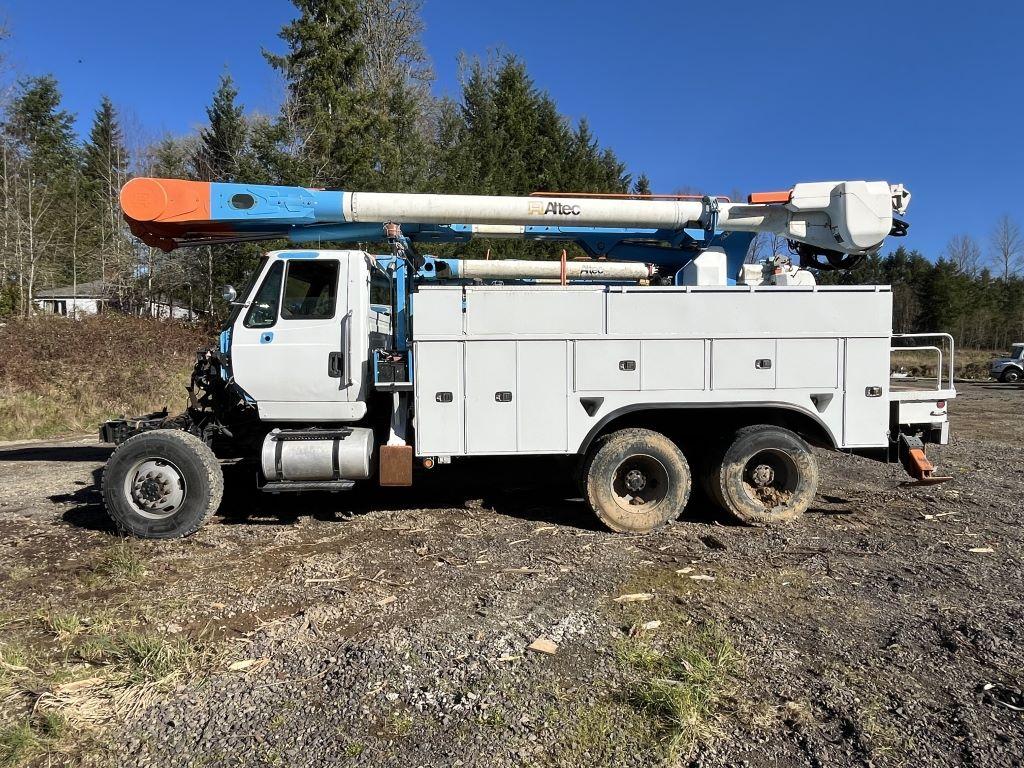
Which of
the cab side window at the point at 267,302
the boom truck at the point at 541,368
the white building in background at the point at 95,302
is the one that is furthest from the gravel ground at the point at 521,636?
the white building in background at the point at 95,302

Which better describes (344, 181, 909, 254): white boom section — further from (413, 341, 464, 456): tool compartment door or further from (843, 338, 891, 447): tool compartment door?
(413, 341, 464, 456): tool compartment door

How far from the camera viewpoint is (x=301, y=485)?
5.71 metres

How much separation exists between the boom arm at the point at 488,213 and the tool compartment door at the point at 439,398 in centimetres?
170

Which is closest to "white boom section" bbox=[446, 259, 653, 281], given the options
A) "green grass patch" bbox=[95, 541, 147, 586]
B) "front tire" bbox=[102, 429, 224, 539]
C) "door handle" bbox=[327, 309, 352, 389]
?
"door handle" bbox=[327, 309, 352, 389]

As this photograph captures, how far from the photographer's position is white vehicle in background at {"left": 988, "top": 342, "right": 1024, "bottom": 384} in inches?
1097

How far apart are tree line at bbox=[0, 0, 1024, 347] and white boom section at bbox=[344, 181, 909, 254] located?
Answer: 659 mm

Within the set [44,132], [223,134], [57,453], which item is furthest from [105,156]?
[57,453]

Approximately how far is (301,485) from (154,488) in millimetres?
1316

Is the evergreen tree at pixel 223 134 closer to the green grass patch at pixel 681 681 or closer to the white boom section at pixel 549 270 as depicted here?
the white boom section at pixel 549 270

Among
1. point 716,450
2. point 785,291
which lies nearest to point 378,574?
point 716,450

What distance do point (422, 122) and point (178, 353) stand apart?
14.7 meters

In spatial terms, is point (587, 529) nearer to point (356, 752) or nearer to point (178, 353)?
point (356, 752)

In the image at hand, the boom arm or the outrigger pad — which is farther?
the boom arm

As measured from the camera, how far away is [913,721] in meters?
2.91
